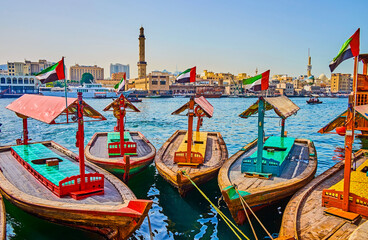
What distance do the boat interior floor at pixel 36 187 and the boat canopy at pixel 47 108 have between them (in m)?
2.51

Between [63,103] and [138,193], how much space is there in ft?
20.9

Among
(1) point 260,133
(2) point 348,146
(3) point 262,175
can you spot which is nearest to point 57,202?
(3) point 262,175

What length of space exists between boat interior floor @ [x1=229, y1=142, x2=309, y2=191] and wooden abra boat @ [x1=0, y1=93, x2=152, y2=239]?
4.31 m

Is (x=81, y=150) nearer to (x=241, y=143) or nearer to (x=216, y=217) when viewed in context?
(x=216, y=217)

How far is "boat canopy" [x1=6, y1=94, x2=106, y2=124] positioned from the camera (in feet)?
36.6

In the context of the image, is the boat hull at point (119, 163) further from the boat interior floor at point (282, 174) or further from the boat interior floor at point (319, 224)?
the boat interior floor at point (319, 224)

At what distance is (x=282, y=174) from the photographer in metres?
13.4

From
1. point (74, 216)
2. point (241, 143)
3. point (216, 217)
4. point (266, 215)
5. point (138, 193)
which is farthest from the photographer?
point (241, 143)

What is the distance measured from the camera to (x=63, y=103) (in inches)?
462

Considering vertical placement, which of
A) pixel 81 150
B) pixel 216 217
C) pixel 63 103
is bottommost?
pixel 216 217

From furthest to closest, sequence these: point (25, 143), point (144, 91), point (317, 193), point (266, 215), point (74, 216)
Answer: point (144, 91) → point (25, 143) → point (266, 215) → point (317, 193) → point (74, 216)

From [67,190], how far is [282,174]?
8687 mm

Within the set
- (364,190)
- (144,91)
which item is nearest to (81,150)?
(364,190)

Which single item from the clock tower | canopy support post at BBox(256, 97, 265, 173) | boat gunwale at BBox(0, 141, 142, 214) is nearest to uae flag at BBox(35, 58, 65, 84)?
boat gunwale at BBox(0, 141, 142, 214)
